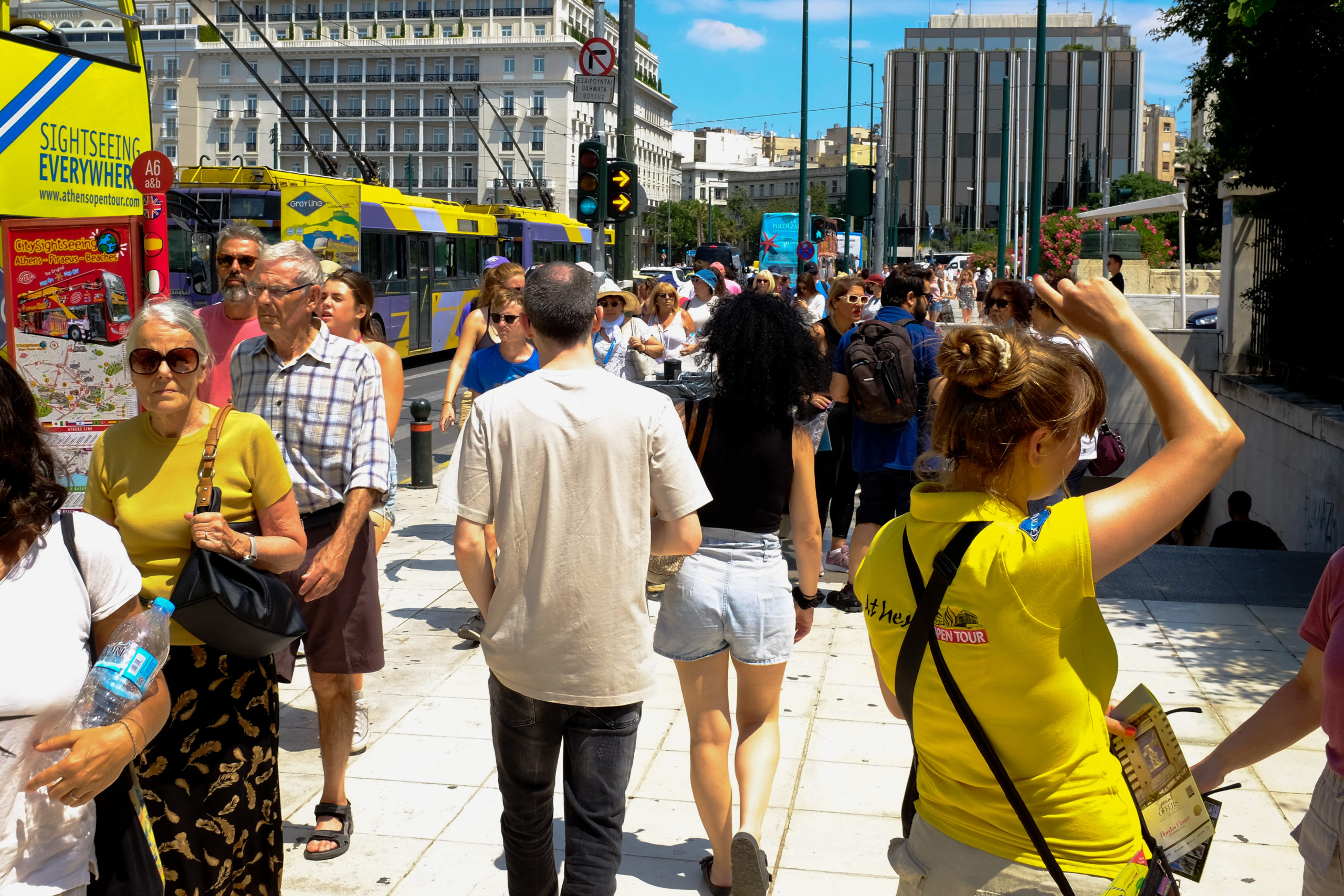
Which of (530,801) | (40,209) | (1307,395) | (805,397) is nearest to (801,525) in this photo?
(805,397)

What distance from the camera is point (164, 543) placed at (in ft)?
10.6

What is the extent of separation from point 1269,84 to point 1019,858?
10.5 meters

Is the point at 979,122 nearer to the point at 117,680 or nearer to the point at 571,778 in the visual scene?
the point at 571,778

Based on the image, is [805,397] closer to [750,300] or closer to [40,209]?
[750,300]

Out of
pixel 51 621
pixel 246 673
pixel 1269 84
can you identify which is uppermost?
pixel 1269 84

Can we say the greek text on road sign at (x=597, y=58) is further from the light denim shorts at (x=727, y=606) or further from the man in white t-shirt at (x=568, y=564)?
the man in white t-shirt at (x=568, y=564)

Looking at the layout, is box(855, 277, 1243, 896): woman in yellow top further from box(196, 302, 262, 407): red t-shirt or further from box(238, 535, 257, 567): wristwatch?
box(196, 302, 262, 407): red t-shirt

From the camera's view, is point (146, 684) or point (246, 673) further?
point (246, 673)

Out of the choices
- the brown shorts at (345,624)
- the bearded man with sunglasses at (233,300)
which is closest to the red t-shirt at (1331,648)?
the brown shorts at (345,624)

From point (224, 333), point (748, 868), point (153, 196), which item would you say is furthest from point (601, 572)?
point (153, 196)

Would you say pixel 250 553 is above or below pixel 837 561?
above

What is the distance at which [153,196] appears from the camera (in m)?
9.48

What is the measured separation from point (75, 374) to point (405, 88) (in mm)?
111840

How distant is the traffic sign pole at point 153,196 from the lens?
29.8 ft
